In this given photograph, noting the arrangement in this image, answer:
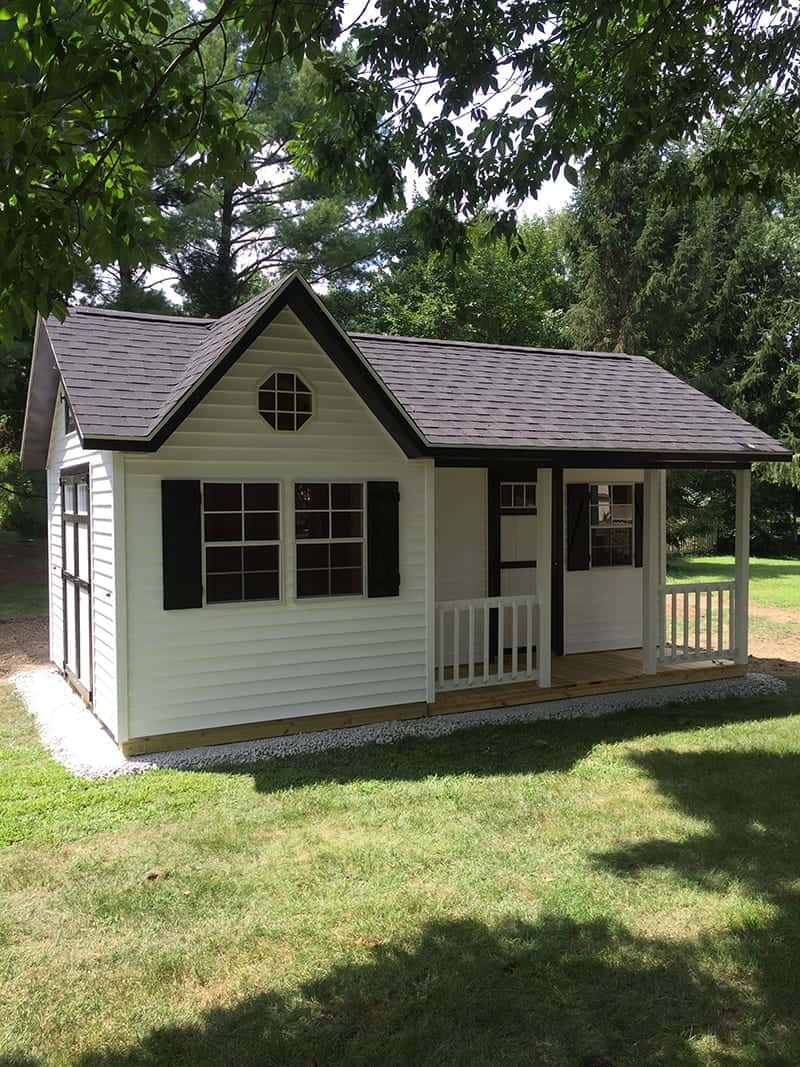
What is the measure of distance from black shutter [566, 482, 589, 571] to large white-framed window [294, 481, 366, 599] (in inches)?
144

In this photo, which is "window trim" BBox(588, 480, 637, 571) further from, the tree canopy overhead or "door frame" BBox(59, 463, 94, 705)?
"door frame" BBox(59, 463, 94, 705)

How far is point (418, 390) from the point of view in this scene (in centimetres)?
904

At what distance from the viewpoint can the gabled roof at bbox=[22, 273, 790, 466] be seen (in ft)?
23.0

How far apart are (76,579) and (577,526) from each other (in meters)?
6.03

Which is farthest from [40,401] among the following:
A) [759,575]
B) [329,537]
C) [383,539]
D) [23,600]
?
[759,575]

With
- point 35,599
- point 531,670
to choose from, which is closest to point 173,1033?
point 531,670

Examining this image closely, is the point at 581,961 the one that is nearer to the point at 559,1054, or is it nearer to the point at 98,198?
the point at 559,1054

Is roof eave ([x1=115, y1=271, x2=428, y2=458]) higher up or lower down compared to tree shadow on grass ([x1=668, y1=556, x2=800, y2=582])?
higher up

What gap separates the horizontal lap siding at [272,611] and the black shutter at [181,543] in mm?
85

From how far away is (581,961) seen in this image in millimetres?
3822

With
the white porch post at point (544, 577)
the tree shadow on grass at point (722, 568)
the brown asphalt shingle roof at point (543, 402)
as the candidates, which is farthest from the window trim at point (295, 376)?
the tree shadow on grass at point (722, 568)

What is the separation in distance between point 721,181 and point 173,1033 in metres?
6.96

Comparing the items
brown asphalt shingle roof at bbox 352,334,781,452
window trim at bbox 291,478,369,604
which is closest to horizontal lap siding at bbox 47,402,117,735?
window trim at bbox 291,478,369,604

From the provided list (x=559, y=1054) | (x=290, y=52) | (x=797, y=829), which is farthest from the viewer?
(x=797, y=829)
